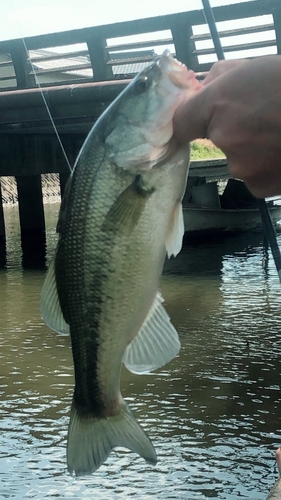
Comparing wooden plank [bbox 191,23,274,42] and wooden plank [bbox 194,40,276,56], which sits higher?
wooden plank [bbox 191,23,274,42]

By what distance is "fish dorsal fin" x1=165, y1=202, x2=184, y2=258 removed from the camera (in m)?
2.34

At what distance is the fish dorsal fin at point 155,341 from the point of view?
8.20ft

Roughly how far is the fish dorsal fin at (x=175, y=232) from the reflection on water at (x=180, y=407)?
11.5 ft

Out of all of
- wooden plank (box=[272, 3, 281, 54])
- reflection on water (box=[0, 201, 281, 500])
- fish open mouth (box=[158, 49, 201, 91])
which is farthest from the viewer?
wooden plank (box=[272, 3, 281, 54])

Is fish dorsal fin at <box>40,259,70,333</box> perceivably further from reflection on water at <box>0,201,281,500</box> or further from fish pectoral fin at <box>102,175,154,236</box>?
reflection on water at <box>0,201,281,500</box>

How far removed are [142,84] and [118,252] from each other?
1.82 feet

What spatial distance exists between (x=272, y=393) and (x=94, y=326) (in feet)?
17.4

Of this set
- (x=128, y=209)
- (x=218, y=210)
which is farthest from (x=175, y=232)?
(x=218, y=210)

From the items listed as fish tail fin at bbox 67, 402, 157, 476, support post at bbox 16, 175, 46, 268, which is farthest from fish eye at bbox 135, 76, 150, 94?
support post at bbox 16, 175, 46, 268

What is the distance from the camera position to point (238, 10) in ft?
34.7

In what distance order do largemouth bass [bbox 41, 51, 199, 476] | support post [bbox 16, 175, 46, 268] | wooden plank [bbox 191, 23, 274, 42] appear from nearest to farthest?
largemouth bass [bbox 41, 51, 199, 476] → wooden plank [bbox 191, 23, 274, 42] → support post [bbox 16, 175, 46, 268]

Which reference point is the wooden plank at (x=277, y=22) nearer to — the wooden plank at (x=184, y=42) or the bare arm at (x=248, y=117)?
the wooden plank at (x=184, y=42)

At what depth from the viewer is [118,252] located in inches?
93.7

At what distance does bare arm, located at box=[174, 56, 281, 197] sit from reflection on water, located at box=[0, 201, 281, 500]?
410 centimetres
